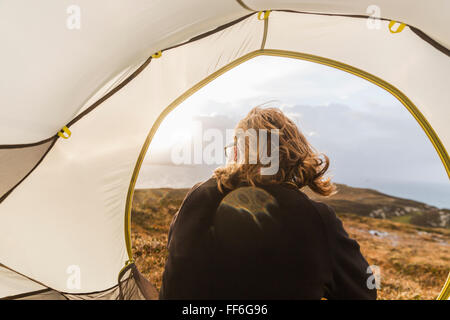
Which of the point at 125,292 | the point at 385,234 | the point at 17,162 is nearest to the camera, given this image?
the point at 17,162

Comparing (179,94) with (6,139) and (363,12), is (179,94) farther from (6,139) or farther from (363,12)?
(363,12)

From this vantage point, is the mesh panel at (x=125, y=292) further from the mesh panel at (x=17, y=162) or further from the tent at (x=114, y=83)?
the mesh panel at (x=17, y=162)

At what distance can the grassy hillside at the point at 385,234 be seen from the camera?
3.96 meters

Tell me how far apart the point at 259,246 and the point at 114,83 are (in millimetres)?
1184

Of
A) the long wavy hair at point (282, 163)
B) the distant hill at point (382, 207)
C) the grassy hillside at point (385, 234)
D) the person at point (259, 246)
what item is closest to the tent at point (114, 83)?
the long wavy hair at point (282, 163)

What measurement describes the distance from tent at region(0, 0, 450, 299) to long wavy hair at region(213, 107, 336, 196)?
551 millimetres

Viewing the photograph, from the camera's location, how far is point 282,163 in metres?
1.11

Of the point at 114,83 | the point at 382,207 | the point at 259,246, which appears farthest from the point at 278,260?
the point at 382,207

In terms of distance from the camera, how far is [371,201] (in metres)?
8.36

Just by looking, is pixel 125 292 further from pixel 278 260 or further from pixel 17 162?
pixel 278 260

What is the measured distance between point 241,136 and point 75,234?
1.25 m

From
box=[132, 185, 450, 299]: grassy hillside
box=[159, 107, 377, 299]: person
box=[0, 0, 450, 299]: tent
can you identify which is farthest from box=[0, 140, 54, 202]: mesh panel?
box=[132, 185, 450, 299]: grassy hillside

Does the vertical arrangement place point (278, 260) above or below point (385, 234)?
above

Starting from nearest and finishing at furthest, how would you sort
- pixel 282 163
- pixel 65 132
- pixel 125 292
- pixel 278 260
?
pixel 278 260 → pixel 282 163 → pixel 65 132 → pixel 125 292
